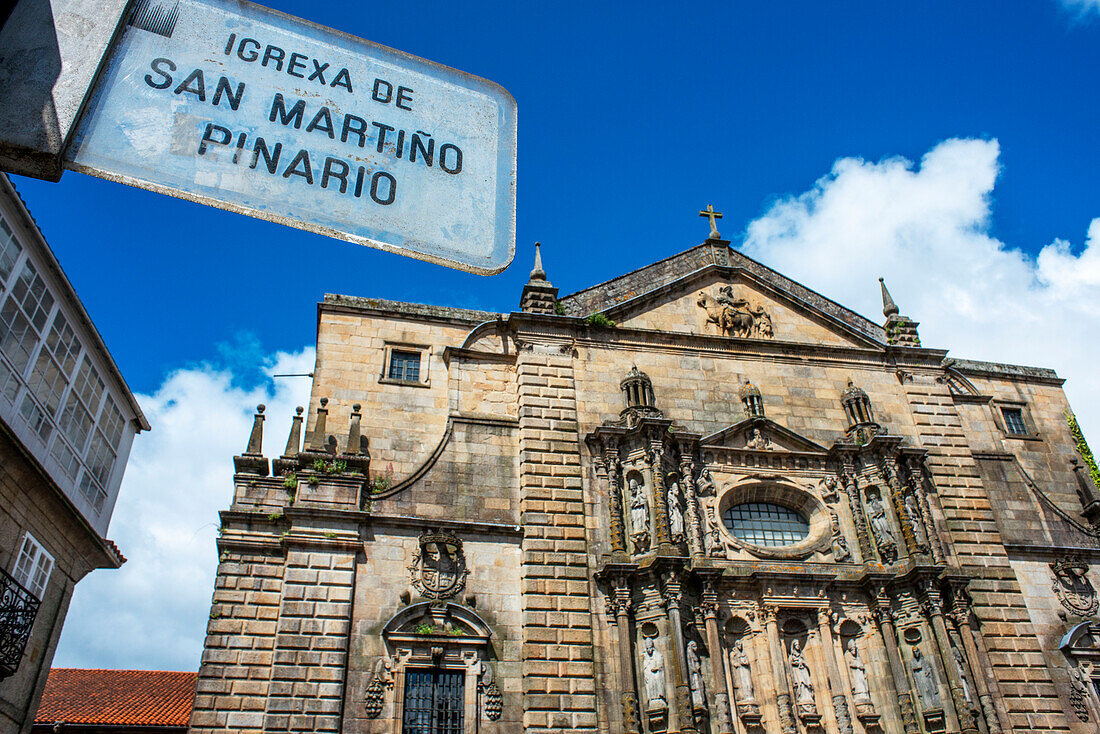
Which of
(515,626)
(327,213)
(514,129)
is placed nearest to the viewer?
(327,213)

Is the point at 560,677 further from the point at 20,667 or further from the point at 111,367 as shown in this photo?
the point at 111,367

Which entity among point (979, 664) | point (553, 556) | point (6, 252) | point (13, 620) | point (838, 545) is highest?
point (6, 252)

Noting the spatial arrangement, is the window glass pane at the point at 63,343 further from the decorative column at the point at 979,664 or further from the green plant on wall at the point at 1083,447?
the green plant on wall at the point at 1083,447

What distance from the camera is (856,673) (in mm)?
17359

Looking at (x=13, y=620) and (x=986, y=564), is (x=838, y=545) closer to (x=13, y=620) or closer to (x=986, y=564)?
(x=986, y=564)

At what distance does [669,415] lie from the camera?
1983cm

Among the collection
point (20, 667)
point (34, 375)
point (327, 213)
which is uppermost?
point (34, 375)

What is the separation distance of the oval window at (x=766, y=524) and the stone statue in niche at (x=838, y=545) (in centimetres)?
65

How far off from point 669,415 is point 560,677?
6.85 m

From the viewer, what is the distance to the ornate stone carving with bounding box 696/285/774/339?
71.2ft

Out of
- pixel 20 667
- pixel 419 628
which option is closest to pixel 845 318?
pixel 419 628

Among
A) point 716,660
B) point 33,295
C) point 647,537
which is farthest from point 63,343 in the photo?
point 716,660

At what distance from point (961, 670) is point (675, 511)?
648 centimetres

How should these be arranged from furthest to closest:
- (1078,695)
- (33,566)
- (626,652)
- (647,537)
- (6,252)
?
(1078,695)
(647,537)
(626,652)
(33,566)
(6,252)
